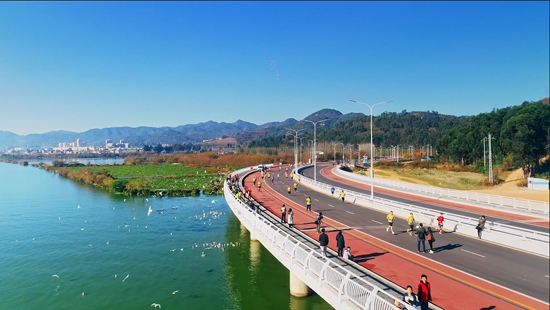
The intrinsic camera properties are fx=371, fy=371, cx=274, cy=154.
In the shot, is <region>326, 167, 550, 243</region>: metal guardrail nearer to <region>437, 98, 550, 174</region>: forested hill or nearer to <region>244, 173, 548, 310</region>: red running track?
<region>437, 98, 550, 174</region>: forested hill

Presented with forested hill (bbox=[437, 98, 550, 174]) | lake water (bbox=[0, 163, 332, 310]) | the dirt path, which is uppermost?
forested hill (bbox=[437, 98, 550, 174])

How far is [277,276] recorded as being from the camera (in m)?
24.6

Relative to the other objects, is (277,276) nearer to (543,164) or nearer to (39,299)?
(39,299)

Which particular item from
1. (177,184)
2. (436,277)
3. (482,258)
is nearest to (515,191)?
(482,258)

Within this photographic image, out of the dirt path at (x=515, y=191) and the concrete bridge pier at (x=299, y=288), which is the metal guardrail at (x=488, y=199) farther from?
the concrete bridge pier at (x=299, y=288)

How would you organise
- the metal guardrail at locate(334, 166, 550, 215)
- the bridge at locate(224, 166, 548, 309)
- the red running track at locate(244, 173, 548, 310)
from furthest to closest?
the metal guardrail at locate(334, 166, 550, 215)
the bridge at locate(224, 166, 548, 309)
the red running track at locate(244, 173, 548, 310)

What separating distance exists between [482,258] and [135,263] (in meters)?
22.7

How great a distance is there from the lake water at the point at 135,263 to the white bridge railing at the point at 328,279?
11.7 ft

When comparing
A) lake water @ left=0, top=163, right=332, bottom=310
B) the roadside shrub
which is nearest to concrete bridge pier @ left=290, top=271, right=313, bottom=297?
lake water @ left=0, top=163, right=332, bottom=310

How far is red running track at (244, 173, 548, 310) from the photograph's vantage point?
11922 mm

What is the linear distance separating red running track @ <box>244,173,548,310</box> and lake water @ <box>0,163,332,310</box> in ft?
12.6

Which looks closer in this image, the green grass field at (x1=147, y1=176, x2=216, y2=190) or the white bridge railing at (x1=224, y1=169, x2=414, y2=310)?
the white bridge railing at (x1=224, y1=169, x2=414, y2=310)

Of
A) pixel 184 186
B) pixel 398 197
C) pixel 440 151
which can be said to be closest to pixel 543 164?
pixel 398 197

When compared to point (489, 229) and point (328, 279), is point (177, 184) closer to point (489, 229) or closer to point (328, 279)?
point (489, 229)
